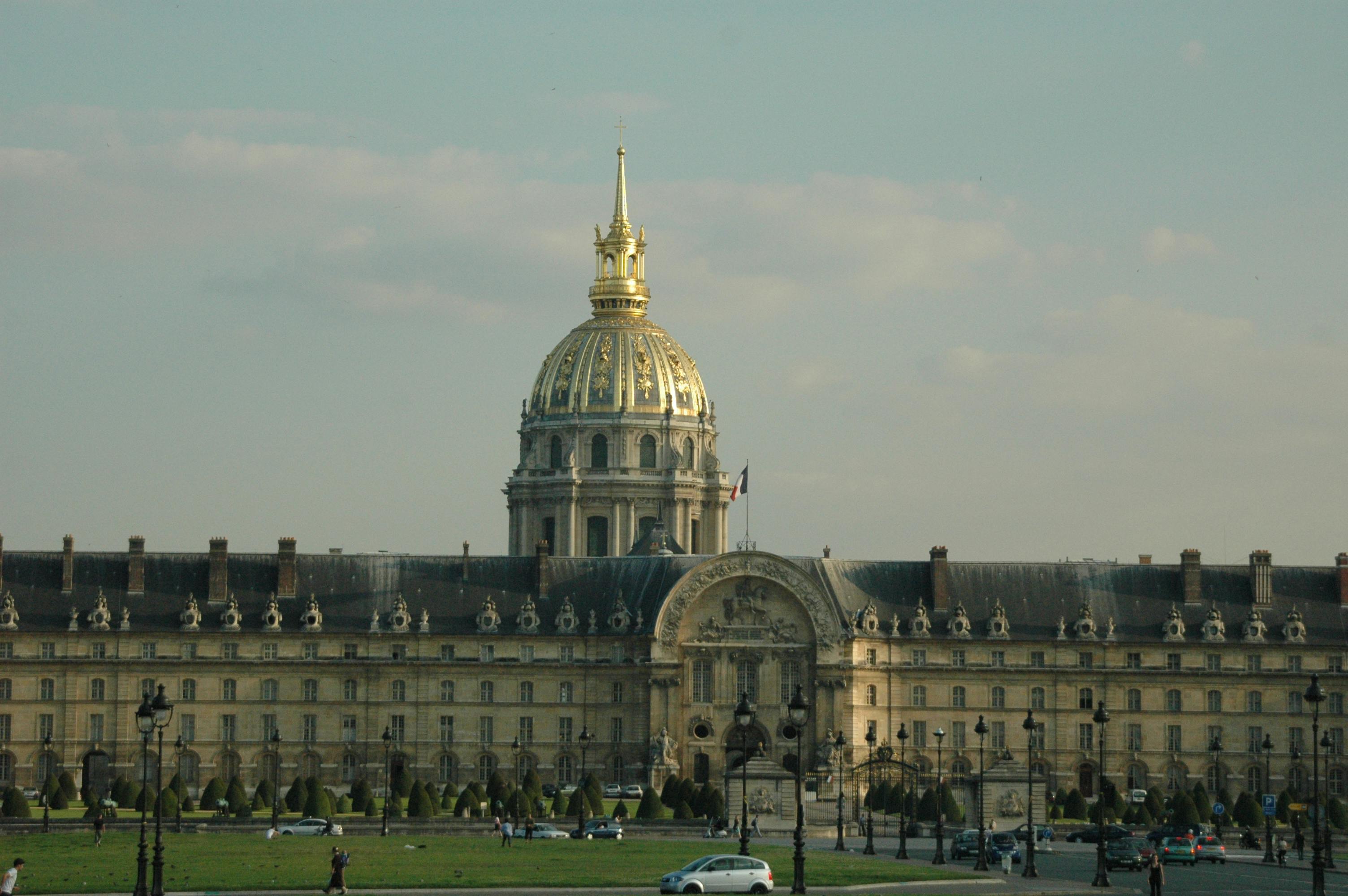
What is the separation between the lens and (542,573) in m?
136

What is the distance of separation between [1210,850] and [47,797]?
44603 millimetres

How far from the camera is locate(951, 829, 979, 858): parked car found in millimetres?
89562

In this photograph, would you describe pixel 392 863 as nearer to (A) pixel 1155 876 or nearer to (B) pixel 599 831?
(B) pixel 599 831

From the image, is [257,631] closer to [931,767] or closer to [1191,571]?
[931,767]

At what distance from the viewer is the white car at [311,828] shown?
98.3 metres

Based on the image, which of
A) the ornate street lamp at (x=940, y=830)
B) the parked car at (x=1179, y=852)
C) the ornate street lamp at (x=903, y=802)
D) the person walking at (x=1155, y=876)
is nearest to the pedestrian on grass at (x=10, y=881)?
the person walking at (x=1155, y=876)

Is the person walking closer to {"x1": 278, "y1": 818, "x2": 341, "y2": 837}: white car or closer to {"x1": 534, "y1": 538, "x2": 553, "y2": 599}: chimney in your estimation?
{"x1": 278, "y1": 818, "x2": 341, "y2": 837}: white car

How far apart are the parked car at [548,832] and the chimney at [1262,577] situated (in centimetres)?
4325

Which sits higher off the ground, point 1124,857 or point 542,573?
point 542,573

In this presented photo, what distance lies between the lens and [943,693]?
13300 centimetres

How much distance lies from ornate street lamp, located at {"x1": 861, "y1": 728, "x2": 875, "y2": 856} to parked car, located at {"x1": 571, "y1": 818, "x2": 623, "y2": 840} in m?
8.52

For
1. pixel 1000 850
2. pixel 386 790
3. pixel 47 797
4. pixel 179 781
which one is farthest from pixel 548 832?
pixel 47 797

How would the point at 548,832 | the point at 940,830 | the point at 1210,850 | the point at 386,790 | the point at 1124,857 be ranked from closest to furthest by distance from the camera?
the point at 1124,857, the point at 940,830, the point at 1210,850, the point at 548,832, the point at 386,790

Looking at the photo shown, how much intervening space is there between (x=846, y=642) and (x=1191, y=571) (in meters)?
16.5
